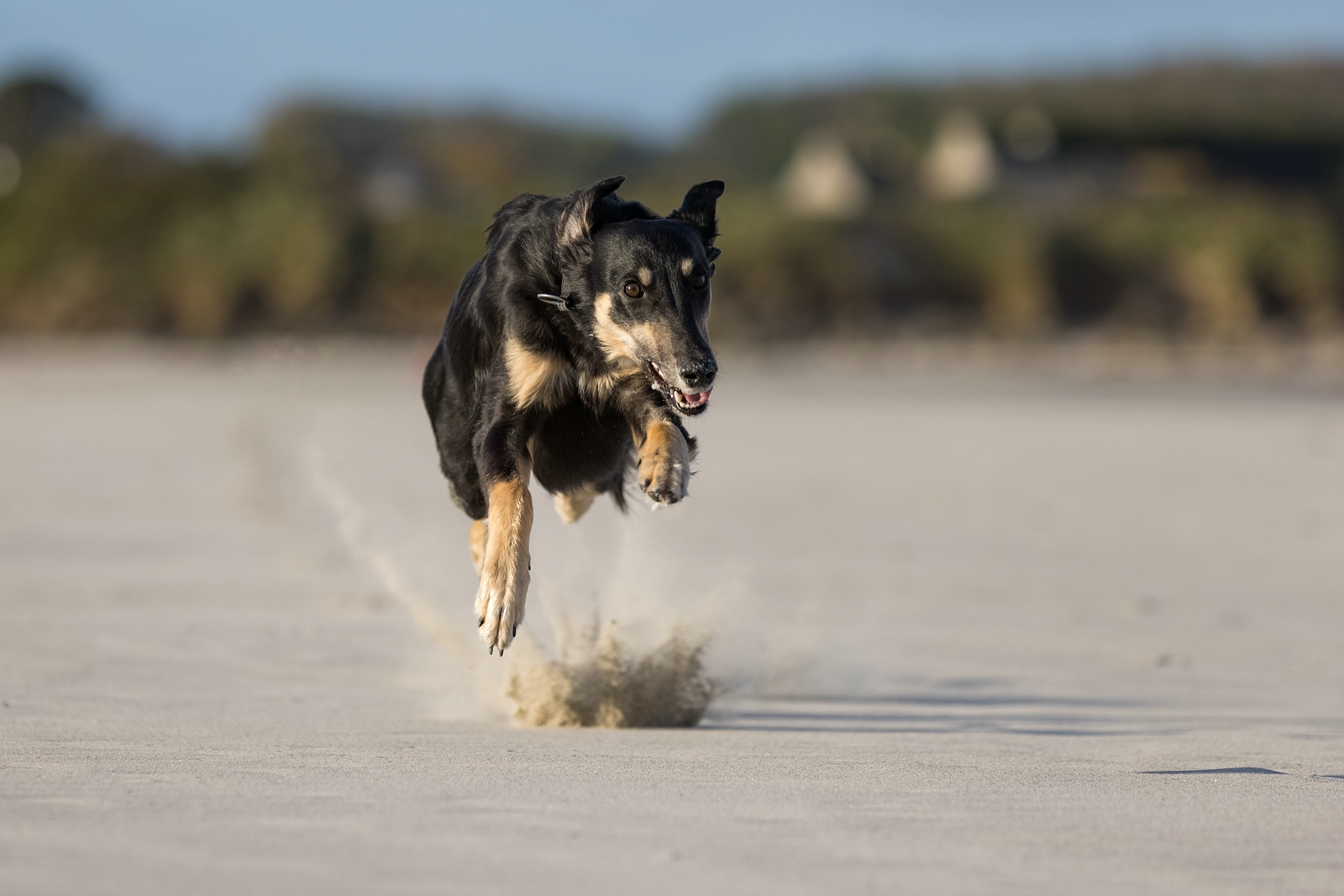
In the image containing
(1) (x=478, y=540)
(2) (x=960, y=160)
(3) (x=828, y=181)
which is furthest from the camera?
(2) (x=960, y=160)

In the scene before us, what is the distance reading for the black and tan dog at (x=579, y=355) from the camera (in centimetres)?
519

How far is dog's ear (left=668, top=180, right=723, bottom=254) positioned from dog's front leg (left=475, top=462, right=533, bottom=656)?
1.11 m

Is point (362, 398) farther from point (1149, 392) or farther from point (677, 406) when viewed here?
point (677, 406)

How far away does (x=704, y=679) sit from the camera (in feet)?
19.3

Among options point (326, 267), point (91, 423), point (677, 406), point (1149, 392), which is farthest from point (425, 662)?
point (326, 267)

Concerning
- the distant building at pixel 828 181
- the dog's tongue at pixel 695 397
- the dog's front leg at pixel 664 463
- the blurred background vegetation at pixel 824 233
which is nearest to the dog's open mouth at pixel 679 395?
the dog's tongue at pixel 695 397

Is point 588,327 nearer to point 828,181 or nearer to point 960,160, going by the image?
point 828,181

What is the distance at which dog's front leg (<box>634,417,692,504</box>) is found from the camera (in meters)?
5.09

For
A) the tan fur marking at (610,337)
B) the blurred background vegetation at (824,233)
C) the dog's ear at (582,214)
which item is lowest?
the tan fur marking at (610,337)

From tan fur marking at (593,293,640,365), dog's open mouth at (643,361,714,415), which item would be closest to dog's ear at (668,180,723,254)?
tan fur marking at (593,293,640,365)

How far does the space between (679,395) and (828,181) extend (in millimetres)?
54867

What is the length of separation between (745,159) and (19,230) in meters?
39.8

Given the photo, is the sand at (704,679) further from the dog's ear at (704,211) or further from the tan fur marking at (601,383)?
the dog's ear at (704,211)

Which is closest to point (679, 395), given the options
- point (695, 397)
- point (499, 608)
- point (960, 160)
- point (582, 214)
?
point (695, 397)
